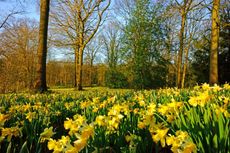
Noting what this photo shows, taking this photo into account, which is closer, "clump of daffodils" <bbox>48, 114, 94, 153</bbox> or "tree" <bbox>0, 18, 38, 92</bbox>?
"clump of daffodils" <bbox>48, 114, 94, 153</bbox>

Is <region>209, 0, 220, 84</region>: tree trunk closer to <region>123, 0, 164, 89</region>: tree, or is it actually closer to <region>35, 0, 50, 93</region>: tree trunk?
<region>35, 0, 50, 93</region>: tree trunk

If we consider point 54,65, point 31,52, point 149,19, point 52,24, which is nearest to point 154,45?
point 149,19

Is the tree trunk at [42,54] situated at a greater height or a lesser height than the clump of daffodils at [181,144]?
greater

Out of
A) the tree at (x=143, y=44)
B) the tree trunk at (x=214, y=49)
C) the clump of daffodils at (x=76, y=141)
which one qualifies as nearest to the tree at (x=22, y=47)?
the tree at (x=143, y=44)

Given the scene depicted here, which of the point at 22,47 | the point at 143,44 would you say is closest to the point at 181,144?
the point at 143,44

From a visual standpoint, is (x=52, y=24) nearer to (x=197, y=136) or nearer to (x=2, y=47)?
(x=2, y=47)

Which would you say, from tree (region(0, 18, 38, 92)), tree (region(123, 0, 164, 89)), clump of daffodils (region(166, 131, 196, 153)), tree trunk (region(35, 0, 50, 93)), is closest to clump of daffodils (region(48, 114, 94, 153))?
clump of daffodils (region(166, 131, 196, 153))

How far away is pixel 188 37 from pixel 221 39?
21.1 ft

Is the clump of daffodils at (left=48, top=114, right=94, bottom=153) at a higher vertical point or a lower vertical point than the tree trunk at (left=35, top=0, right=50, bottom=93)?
lower

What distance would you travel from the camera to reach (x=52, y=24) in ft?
69.4

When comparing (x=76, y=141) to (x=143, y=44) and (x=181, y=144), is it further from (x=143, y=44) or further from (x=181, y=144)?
(x=143, y=44)

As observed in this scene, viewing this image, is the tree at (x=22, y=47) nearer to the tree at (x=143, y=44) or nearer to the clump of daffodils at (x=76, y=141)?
the tree at (x=143, y=44)

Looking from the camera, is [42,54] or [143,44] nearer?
[42,54]

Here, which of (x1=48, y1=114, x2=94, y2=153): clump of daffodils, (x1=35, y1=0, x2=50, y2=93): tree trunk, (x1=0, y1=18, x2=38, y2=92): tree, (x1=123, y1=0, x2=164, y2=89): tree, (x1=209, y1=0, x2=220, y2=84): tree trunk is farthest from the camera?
(x1=0, y1=18, x2=38, y2=92): tree
